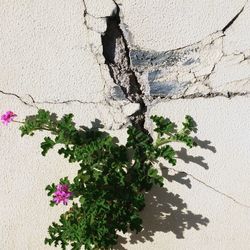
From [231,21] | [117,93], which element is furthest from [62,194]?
[231,21]

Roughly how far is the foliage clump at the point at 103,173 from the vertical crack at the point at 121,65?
0.11 m

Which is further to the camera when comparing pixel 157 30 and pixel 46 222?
pixel 46 222

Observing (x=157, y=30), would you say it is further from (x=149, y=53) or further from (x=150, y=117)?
(x=150, y=117)

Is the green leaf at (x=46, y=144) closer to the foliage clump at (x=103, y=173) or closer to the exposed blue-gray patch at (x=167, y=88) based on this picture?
the foliage clump at (x=103, y=173)

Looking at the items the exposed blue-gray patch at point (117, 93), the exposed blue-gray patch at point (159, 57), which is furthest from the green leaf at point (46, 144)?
the exposed blue-gray patch at point (159, 57)

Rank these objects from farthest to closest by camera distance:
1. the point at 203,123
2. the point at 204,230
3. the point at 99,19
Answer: the point at 204,230 → the point at 203,123 → the point at 99,19

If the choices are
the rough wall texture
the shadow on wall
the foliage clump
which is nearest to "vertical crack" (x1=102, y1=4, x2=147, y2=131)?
the rough wall texture

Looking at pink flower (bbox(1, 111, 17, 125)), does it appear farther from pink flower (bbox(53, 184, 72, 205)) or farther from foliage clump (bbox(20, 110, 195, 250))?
pink flower (bbox(53, 184, 72, 205))

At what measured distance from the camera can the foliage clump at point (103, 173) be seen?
2338 millimetres

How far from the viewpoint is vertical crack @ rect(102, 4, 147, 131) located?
7.72ft

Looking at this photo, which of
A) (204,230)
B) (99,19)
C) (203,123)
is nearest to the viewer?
(99,19)

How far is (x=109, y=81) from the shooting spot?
2.42 metres

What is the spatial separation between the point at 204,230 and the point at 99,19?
1.26m

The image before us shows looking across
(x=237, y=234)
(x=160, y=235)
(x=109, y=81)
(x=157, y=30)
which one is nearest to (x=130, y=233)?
(x=160, y=235)
